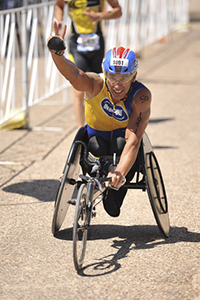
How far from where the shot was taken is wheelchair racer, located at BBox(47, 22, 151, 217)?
4.12 m

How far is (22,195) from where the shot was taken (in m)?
5.70

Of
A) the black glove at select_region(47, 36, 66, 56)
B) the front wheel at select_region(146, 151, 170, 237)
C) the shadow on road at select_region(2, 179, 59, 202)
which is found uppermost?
the black glove at select_region(47, 36, 66, 56)

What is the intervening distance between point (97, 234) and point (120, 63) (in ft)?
4.82

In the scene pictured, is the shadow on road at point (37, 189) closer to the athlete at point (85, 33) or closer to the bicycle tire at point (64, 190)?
the bicycle tire at point (64, 190)

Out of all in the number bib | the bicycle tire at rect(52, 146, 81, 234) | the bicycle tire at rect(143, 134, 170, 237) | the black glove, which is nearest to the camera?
the black glove

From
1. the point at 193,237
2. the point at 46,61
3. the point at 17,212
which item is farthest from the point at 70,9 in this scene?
the point at 193,237

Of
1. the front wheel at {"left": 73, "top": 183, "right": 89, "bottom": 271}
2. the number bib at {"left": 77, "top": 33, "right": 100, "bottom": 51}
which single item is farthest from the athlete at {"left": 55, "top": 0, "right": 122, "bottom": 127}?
the front wheel at {"left": 73, "top": 183, "right": 89, "bottom": 271}

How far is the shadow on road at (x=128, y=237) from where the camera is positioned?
430cm

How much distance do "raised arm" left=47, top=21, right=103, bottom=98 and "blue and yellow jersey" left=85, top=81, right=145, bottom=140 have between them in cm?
7

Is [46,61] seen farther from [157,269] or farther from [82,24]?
[157,269]

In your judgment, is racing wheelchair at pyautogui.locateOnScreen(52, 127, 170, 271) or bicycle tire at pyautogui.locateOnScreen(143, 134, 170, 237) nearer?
racing wheelchair at pyautogui.locateOnScreen(52, 127, 170, 271)

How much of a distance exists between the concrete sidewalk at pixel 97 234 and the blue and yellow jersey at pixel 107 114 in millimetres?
877

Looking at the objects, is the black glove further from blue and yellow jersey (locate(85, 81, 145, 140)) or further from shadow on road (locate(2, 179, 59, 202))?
shadow on road (locate(2, 179, 59, 202))

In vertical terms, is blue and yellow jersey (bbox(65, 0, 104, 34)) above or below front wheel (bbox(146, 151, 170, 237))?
above
